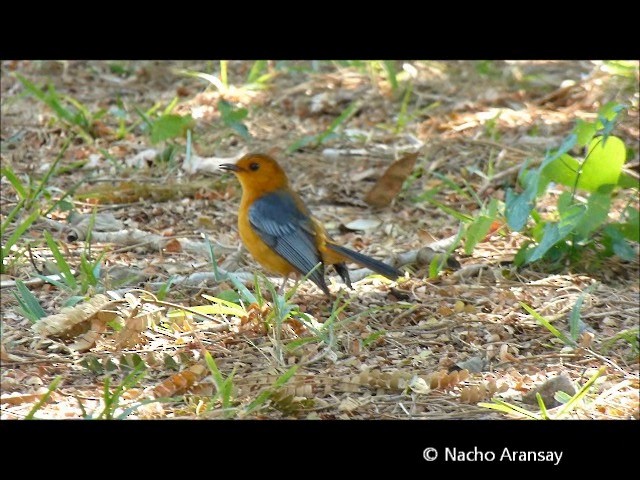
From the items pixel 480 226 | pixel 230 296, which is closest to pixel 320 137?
pixel 480 226

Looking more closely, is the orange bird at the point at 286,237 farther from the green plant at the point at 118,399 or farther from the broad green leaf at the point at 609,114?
the green plant at the point at 118,399

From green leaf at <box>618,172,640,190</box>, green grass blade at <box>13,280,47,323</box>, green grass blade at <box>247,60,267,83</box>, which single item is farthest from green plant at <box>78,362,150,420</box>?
green grass blade at <box>247,60,267,83</box>

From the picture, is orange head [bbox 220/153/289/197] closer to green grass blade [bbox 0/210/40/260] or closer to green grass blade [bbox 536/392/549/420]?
green grass blade [bbox 0/210/40/260]

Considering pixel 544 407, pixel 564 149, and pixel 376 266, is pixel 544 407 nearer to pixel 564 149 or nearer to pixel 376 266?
pixel 376 266

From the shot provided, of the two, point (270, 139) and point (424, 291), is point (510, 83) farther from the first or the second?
point (424, 291)

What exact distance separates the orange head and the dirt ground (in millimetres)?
360

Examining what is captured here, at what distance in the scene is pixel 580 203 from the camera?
5.89m

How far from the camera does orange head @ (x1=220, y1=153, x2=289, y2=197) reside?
6738 millimetres

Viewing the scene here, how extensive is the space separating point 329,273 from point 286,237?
0.45 m

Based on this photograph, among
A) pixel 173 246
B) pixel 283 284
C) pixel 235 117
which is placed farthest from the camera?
pixel 235 117

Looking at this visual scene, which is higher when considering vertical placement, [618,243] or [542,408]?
[542,408]

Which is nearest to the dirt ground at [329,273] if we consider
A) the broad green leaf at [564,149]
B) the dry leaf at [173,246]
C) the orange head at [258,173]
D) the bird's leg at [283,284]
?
the dry leaf at [173,246]

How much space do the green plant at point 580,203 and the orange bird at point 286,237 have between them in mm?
812

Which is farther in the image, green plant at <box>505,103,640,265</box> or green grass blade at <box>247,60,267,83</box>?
green grass blade at <box>247,60,267,83</box>
